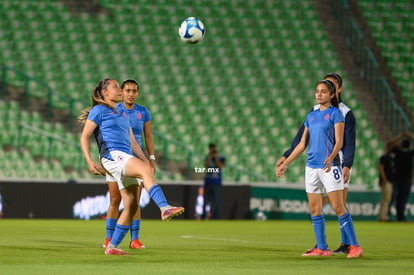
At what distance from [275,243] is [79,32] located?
1616cm

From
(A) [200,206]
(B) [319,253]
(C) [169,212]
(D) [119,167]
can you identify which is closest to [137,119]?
(D) [119,167]

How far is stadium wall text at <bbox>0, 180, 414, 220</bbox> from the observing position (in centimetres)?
2239

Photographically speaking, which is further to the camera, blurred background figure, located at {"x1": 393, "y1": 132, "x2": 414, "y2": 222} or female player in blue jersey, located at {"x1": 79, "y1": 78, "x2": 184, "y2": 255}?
blurred background figure, located at {"x1": 393, "y1": 132, "x2": 414, "y2": 222}

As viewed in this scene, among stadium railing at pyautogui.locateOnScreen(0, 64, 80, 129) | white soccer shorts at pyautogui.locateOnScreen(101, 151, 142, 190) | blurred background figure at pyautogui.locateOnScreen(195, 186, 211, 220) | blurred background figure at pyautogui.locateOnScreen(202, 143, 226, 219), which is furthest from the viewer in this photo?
stadium railing at pyautogui.locateOnScreen(0, 64, 80, 129)

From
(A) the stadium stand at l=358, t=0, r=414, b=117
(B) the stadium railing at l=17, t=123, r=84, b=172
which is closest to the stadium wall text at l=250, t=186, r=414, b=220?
(B) the stadium railing at l=17, t=123, r=84, b=172

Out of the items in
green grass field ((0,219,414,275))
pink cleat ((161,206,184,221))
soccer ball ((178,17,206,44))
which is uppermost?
soccer ball ((178,17,206,44))

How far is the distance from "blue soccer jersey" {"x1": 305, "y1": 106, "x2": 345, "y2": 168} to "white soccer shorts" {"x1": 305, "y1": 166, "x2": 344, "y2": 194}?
70 millimetres

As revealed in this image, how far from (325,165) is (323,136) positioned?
34cm

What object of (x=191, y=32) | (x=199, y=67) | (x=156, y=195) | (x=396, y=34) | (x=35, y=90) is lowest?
(x=156, y=195)

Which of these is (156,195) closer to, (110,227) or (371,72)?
(110,227)

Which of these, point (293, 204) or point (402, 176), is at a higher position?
point (402, 176)

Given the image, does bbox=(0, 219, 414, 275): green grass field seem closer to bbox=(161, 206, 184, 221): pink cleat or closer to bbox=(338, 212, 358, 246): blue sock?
bbox=(338, 212, 358, 246): blue sock

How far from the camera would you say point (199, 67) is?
28.8 metres

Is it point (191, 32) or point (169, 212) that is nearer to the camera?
point (169, 212)
